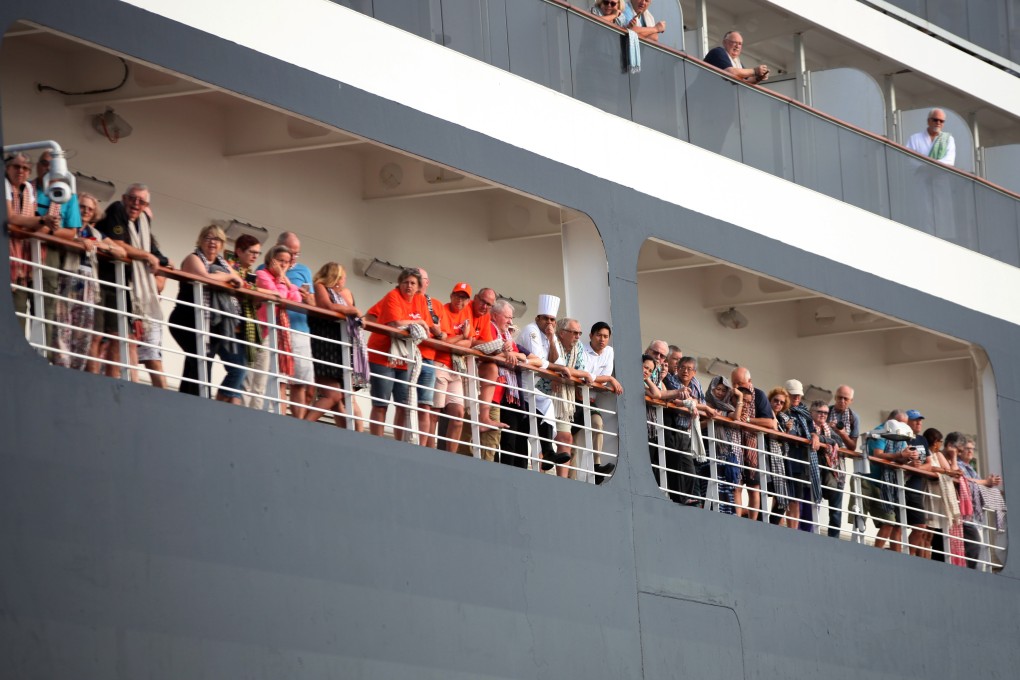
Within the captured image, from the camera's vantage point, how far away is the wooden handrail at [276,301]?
28.5 ft

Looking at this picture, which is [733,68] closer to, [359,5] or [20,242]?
[359,5]

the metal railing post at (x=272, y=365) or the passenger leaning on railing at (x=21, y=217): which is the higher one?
the passenger leaning on railing at (x=21, y=217)

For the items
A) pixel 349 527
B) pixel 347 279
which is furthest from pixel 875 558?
pixel 349 527

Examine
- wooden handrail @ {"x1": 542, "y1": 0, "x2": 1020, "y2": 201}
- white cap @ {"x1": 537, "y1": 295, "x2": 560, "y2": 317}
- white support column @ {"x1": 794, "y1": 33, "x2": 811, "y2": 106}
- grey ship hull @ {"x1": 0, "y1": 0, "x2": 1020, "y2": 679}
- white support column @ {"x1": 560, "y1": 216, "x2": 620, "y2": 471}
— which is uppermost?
white support column @ {"x1": 794, "y1": 33, "x2": 811, "y2": 106}

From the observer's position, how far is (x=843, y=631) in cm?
1314

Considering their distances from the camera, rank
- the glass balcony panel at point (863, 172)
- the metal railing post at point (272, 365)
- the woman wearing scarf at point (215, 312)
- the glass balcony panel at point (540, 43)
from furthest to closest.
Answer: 1. the glass balcony panel at point (863, 172)
2. the glass balcony panel at point (540, 43)
3. the metal railing post at point (272, 365)
4. the woman wearing scarf at point (215, 312)

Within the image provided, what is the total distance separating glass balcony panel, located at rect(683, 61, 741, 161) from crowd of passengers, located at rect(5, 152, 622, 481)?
2.16m

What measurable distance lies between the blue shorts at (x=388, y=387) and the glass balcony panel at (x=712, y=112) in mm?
3646

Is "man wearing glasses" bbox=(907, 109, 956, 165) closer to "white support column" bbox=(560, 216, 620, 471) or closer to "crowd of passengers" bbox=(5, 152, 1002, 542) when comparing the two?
"crowd of passengers" bbox=(5, 152, 1002, 542)

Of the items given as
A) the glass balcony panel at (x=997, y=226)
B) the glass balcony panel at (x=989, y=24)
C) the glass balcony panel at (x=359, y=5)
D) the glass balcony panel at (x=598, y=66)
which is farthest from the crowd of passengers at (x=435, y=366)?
the glass balcony panel at (x=989, y=24)

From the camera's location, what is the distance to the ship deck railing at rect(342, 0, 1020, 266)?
11.8 metres

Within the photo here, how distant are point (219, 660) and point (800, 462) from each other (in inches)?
222

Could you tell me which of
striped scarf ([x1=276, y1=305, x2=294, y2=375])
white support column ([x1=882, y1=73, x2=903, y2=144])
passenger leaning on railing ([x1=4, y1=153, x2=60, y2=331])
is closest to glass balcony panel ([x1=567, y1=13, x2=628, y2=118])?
striped scarf ([x1=276, y1=305, x2=294, y2=375])

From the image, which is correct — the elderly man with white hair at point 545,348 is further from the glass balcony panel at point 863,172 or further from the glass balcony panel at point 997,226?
the glass balcony panel at point 997,226
